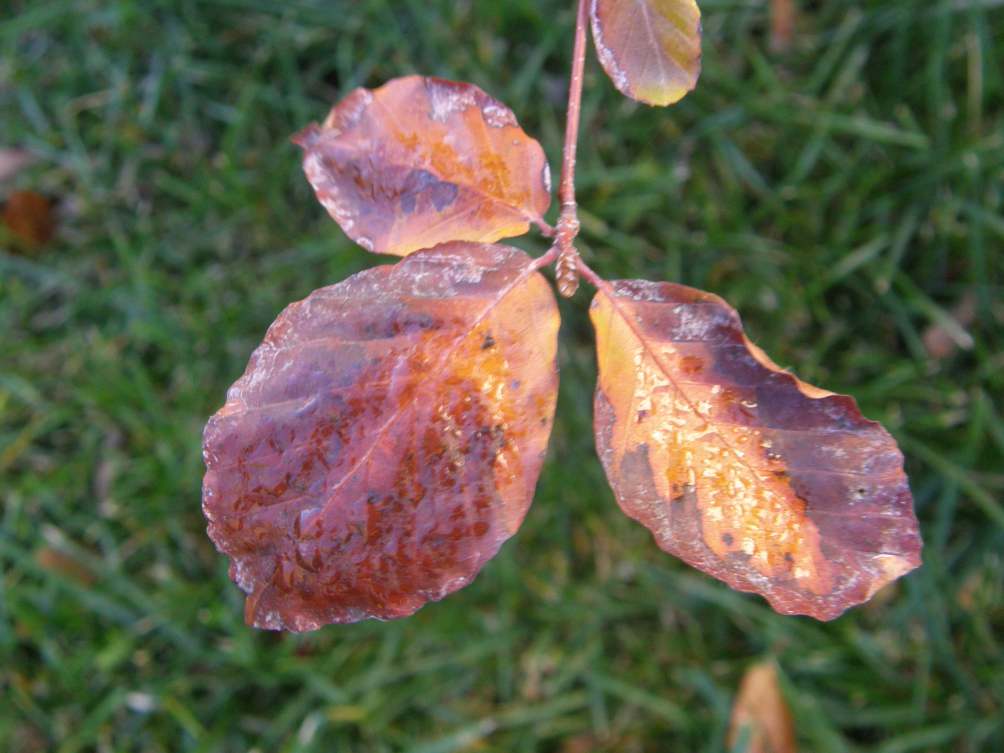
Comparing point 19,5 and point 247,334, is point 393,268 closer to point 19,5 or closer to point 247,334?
point 247,334

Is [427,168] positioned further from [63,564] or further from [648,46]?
[63,564]

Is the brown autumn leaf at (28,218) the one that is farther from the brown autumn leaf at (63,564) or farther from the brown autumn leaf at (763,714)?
the brown autumn leaf at (763,714)

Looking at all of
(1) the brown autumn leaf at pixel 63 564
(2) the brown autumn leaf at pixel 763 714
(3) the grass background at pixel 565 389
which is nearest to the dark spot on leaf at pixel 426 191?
(3) the grass background at pixel 565 389

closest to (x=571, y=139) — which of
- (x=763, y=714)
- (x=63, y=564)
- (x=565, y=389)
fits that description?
(x=565, y=389)

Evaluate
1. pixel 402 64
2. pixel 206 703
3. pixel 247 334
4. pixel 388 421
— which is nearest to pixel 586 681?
pixel 206 703

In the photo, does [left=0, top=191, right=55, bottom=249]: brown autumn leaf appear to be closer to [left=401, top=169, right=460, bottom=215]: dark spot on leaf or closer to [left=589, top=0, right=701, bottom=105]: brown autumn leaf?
[left=401, top=169, right=460, bottom=215]: dark spot on leaf

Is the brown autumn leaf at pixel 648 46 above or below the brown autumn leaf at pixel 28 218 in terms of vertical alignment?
above

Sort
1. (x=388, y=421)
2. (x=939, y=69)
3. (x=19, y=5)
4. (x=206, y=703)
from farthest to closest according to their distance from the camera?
(x=19, y=5)
(x=206, y=703)
(x=939, y=69)
(x=388, y=421)
